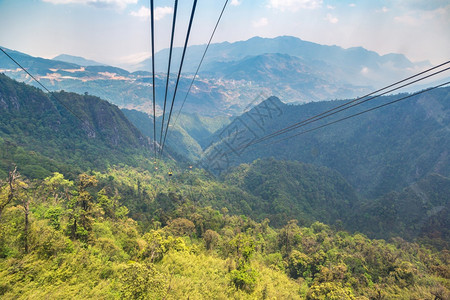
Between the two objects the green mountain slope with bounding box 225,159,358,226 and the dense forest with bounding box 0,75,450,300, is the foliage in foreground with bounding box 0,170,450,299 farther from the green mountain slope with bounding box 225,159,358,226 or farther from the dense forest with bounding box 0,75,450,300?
the green mountain slope with bounding box 225,159,358,226

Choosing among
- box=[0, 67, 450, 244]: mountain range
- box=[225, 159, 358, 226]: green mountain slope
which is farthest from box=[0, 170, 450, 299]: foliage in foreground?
box=[225, 159, 358, 226]: green mountain slope

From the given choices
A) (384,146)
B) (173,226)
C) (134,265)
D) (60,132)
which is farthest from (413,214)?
(60,132)

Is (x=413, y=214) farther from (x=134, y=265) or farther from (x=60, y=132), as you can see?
(x=60, y=132)

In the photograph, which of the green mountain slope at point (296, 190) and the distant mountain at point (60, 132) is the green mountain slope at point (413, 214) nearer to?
the green mountain slope at point (296, 190)

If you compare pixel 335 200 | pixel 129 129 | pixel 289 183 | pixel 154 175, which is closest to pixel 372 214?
pixel 335 200

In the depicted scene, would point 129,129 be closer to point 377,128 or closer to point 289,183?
point 289,183
